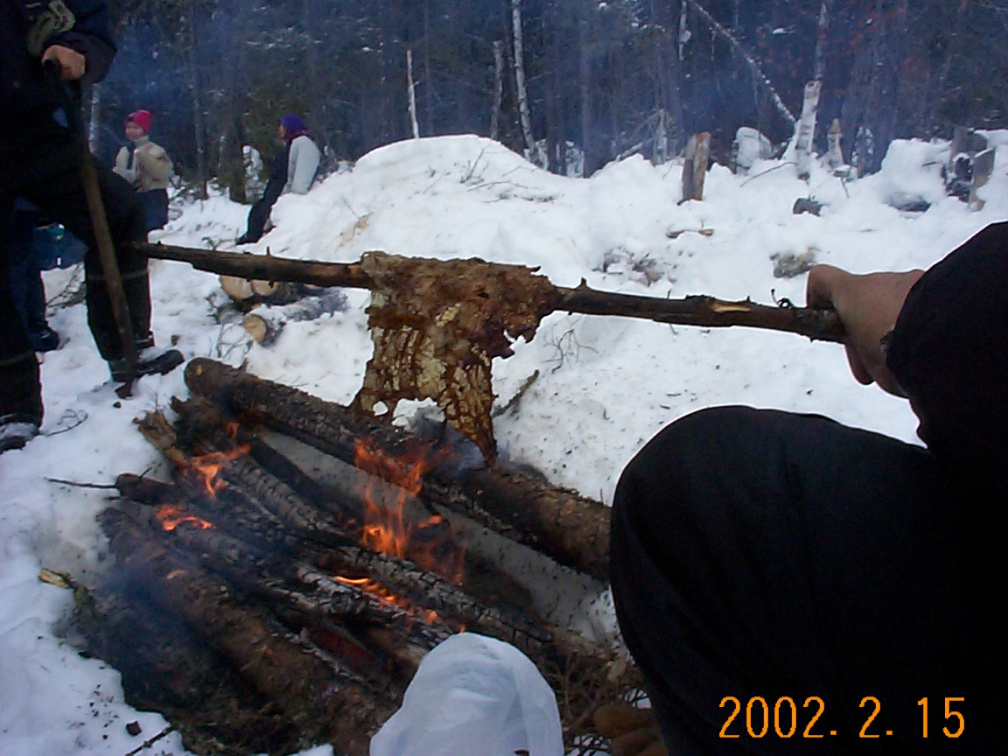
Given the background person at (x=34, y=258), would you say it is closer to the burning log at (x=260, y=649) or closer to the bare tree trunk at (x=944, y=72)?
the burning log at (x=260, y=649)

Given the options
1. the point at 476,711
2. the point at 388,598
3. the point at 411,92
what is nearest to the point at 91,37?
the point at 388,598

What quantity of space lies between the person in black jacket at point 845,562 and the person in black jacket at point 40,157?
11.4ft

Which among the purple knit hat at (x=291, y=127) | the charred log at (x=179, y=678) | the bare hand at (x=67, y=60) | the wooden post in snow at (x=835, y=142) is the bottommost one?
the charred log at (x=179, y=678)

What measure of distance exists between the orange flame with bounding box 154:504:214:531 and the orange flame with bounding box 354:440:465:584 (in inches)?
27.3

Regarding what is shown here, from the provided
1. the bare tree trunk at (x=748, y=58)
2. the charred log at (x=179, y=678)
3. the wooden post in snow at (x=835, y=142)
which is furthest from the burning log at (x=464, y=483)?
the bare tree trunk at (x=748, y=58)

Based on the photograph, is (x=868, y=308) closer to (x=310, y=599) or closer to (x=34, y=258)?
(x=310, y=599)

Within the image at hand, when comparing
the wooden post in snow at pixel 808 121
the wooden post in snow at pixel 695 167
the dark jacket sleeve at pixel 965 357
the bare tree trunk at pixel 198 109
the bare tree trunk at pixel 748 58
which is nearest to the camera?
the dark jacket sleeve at pixel 965 357

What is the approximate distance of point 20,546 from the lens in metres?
2.79

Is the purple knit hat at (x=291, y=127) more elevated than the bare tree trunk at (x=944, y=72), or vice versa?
the bare tree trunk at (x=944, y=72)

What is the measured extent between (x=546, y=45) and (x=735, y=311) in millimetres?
15380

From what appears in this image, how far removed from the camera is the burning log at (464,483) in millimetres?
2451

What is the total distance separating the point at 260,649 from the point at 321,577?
335 mm

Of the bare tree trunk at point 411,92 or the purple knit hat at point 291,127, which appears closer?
the purple knit hat at point 291,127

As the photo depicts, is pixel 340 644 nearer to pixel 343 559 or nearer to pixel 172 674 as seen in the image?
pixel 343 559
